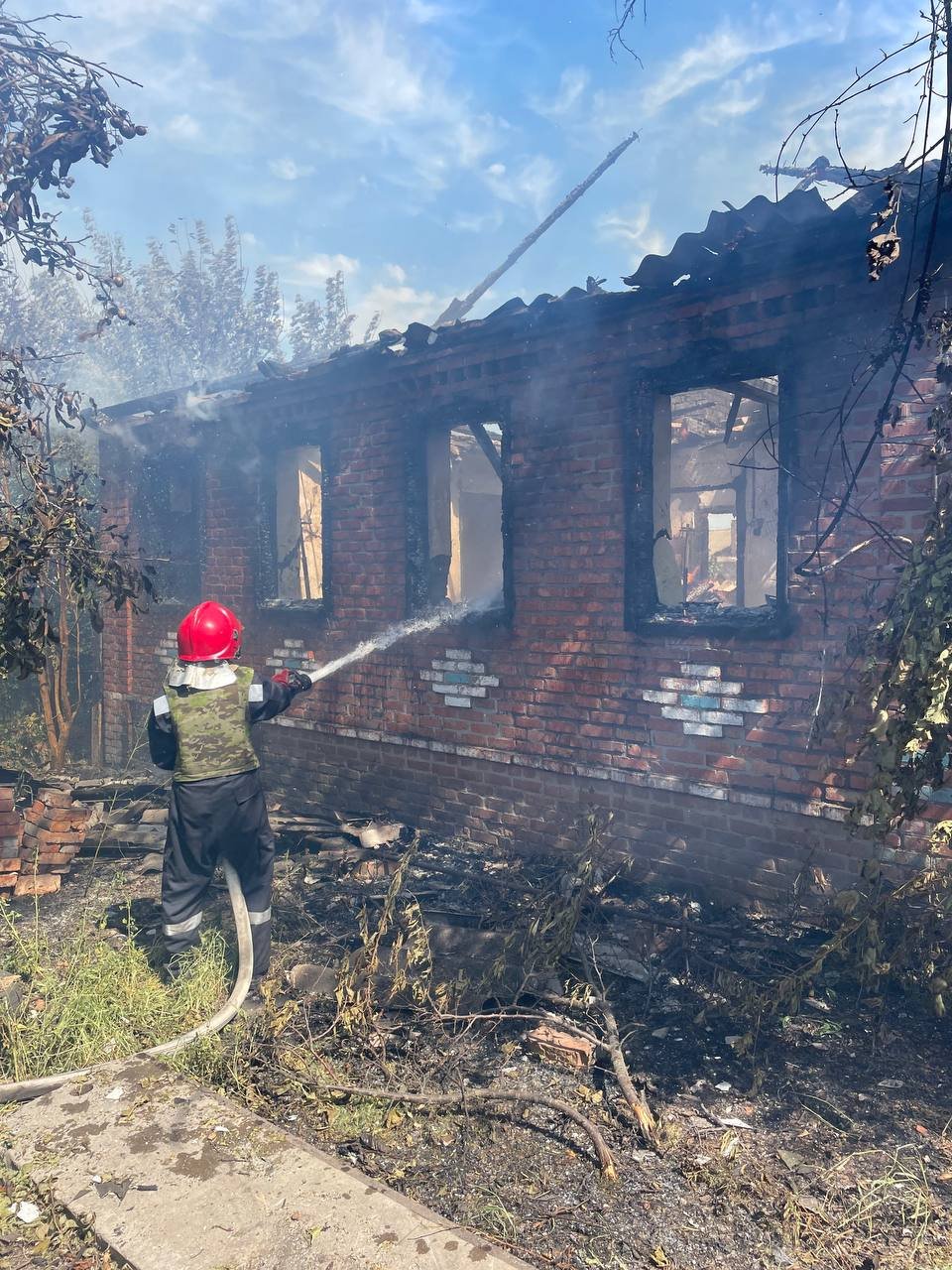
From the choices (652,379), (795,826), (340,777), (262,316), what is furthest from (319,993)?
(262,316)

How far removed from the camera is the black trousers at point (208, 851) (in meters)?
4.61

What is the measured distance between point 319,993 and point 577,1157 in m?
1.70

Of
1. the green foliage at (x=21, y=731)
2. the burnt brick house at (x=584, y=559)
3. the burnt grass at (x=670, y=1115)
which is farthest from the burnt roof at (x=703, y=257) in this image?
the green foliage at (x=21, y=731)

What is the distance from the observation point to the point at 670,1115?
11.3 ft

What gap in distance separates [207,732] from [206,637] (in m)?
0.53

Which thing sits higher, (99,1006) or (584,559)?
(584,559)

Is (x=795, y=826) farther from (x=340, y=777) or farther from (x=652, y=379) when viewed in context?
(x=340, y=777)

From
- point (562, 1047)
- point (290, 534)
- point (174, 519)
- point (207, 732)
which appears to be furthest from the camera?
point (174, 519)

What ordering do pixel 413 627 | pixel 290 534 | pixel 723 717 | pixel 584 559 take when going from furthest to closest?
pixel 290 534, pixel 413 627, pixel 584 559, pixel 723 717

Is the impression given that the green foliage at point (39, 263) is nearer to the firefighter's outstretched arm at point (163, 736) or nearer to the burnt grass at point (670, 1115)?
the firefighter's outstretched arm at point (163, 736)

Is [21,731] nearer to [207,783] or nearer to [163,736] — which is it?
[163,736]

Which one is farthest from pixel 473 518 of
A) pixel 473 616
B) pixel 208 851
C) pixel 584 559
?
pixel 208 851

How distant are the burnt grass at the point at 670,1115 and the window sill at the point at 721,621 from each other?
1794 millimetres

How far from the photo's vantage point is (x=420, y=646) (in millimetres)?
7219
